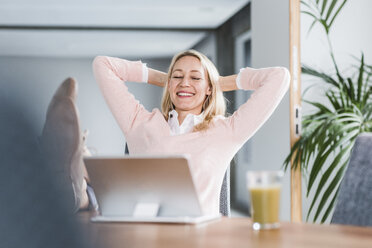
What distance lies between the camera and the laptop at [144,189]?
117 cm

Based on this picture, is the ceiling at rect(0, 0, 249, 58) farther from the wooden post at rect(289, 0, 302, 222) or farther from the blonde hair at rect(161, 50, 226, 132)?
the blonde hair at rect(161, 50, 226, 132)

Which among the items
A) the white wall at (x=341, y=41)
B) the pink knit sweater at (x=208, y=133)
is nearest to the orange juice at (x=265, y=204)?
the pink knit sweater at (x=208, y=133)

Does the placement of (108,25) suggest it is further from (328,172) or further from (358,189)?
(358,189)

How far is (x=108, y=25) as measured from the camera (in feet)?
26.4

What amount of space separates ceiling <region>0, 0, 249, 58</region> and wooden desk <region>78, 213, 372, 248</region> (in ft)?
19.1

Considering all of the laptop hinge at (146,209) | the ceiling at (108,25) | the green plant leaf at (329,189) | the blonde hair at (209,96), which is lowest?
the green plant leaf at (329,189)

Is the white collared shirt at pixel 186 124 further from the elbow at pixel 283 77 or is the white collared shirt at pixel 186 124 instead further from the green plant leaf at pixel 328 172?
the green plant leaf at pixel 328 172

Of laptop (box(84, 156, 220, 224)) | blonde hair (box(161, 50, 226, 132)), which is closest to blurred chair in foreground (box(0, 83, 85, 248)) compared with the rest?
laptop (box(84, 156, 220, 224))

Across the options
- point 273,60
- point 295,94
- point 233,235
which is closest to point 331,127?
point 295,94

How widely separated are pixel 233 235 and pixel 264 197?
125mm

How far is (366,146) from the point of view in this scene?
59.3 inches

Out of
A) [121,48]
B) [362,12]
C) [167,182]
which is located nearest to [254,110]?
[167,182]

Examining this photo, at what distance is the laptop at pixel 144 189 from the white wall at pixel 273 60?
7.01 ft

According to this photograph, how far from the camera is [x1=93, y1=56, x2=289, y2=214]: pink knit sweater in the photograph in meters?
1.86
